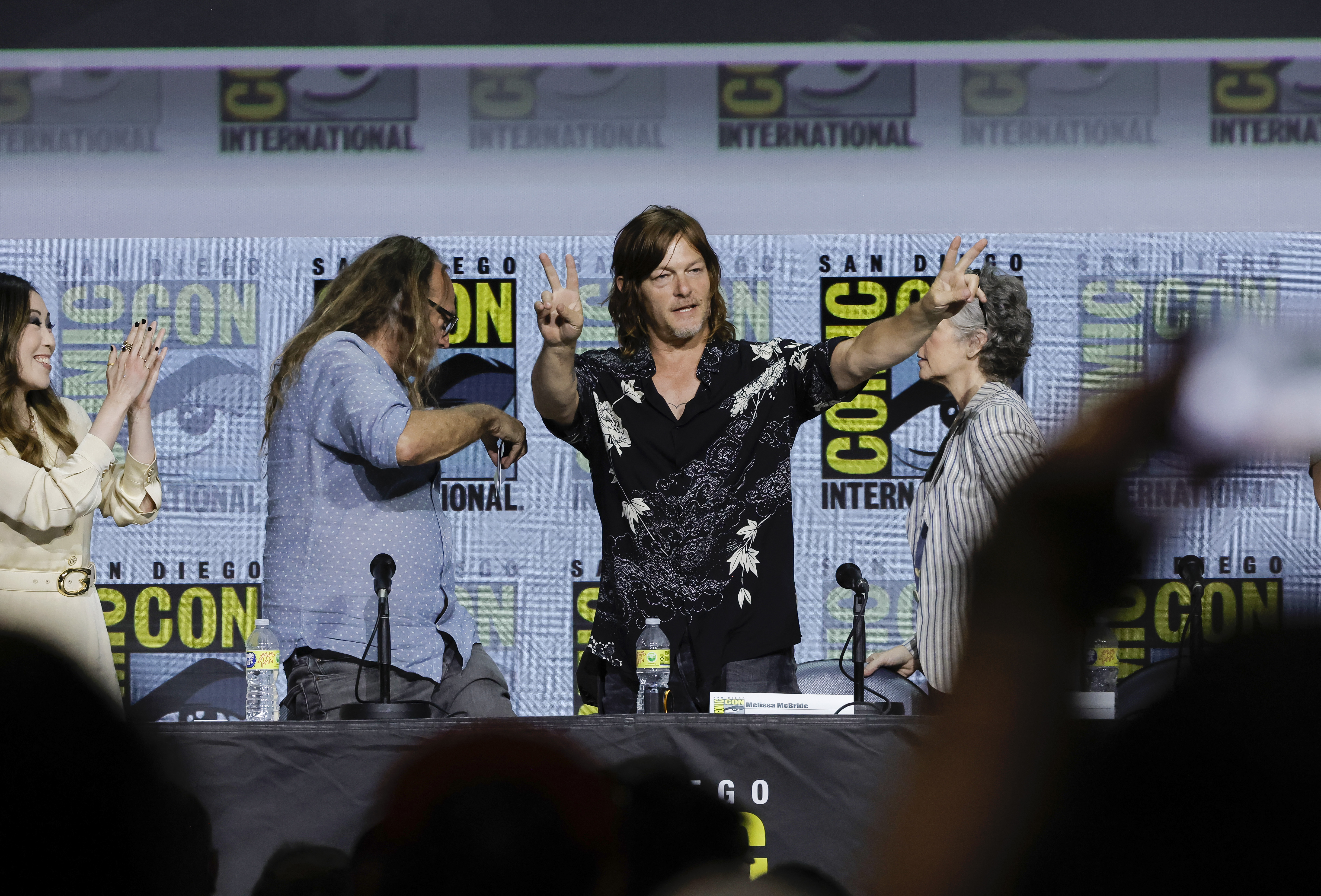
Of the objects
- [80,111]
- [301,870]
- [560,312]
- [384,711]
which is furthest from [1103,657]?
[80,111]

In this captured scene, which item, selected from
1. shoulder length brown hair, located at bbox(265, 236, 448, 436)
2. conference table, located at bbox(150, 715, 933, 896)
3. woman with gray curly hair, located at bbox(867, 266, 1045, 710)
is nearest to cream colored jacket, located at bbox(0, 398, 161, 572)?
shoulder length brown hair, located at bbox(265, 236, 448, 436)

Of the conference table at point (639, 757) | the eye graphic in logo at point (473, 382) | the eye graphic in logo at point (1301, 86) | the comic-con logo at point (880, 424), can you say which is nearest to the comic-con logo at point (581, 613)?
the eye graphic in logo at point (473, 382)

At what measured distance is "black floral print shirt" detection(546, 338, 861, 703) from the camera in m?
2.21

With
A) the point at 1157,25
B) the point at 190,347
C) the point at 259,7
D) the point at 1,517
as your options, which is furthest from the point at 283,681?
the point at 1157,25

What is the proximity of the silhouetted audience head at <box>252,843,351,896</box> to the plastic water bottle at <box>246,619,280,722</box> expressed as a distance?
41cm

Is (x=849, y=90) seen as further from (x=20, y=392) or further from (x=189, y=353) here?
(x=20, y=392)

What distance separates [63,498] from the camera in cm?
213

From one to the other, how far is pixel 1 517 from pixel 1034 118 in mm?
2930

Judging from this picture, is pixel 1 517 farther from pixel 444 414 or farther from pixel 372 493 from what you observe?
pixel 444 414

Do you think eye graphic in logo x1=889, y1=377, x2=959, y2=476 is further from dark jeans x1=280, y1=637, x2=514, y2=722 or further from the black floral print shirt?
dark jeans x1=280, y1=637, x2=514, y2=722

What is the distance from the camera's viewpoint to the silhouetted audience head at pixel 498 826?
106 centimetres

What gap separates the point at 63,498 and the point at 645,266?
3.78 ft

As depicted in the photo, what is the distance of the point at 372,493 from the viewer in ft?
6.95

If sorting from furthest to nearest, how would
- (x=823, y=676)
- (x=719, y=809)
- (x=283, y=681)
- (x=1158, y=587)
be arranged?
(x=283, y=681), (x=823, y=676), (x=719, y=809), (x=1158, y=587)
